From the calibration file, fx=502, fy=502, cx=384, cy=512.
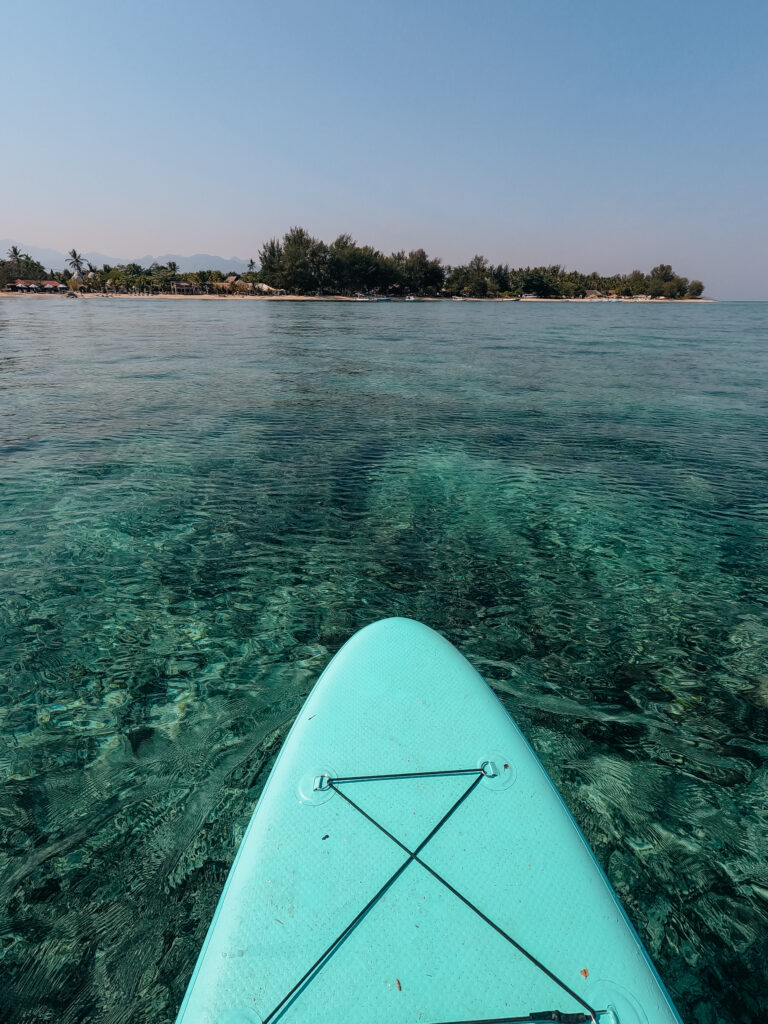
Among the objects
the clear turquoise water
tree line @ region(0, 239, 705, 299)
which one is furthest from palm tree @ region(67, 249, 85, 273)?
the clear turquoise water

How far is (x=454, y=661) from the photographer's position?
439 cm

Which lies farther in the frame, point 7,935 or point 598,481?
point 598,481

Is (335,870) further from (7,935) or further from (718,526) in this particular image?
(718,526)

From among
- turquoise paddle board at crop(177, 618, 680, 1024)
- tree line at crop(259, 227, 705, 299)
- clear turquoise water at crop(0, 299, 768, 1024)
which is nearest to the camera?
turquoise paddle board at crop(177, 618, 680, 1024)

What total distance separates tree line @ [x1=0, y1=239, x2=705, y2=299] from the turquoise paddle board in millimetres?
126764

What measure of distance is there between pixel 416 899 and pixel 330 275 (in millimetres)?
133746

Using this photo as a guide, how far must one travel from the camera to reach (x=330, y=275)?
399 feet

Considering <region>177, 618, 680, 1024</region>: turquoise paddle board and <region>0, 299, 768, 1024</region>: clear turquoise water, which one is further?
<region>0, 299, 768, 1024</region>: clear turquoise water

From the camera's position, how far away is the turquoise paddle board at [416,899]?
2266 mm

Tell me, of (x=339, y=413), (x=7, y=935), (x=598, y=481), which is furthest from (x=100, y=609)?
(x=339, y=413)

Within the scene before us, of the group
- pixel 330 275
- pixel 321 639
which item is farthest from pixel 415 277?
pixel 321 639

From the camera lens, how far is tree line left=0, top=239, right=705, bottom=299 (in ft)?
388

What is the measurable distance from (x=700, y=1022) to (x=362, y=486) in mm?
8444

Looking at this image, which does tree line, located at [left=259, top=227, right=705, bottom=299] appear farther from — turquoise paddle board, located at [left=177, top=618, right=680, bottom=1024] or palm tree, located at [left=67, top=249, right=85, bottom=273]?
turquoise paddle board, located at [left=177, top=618, right=680, bottom=1024]
